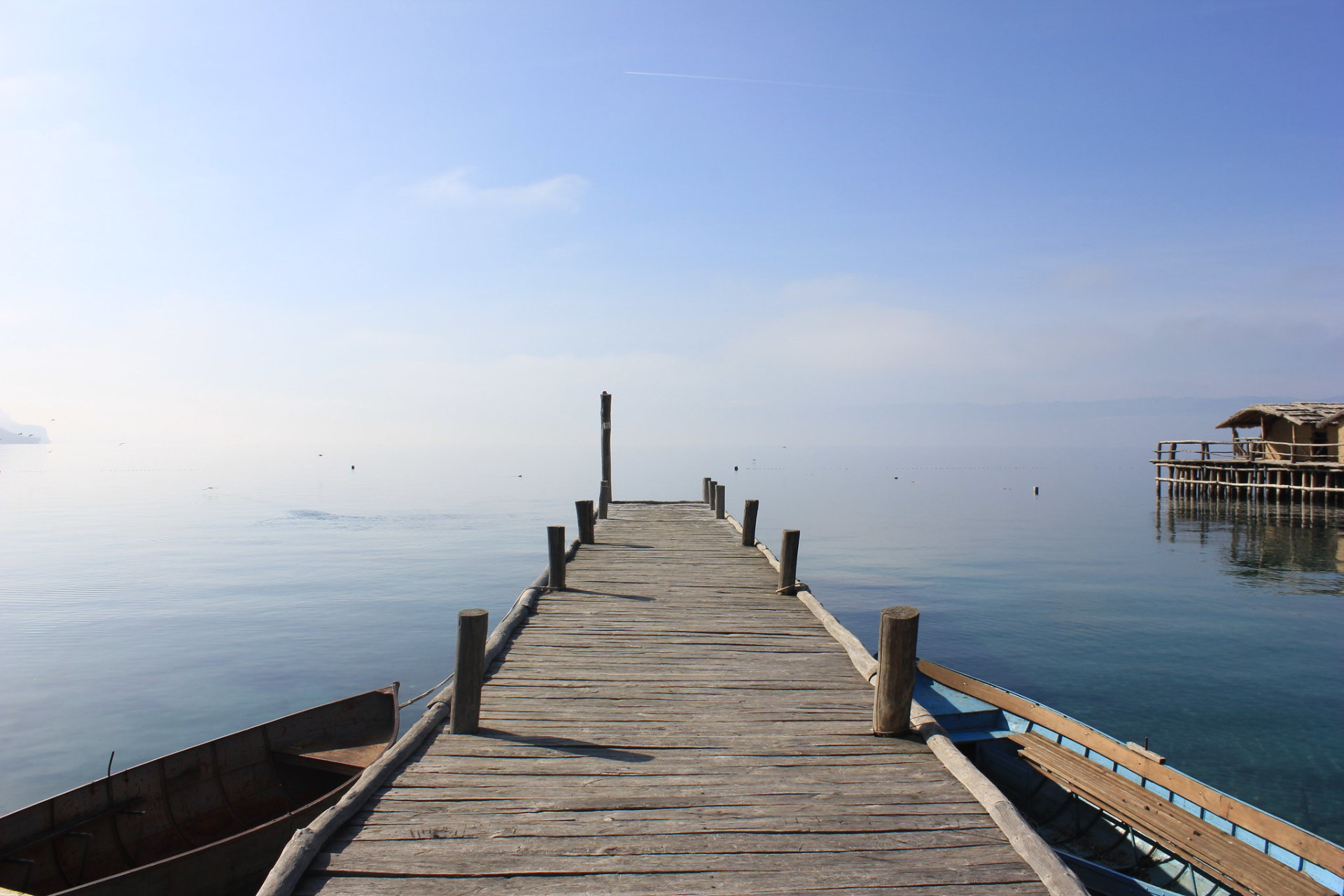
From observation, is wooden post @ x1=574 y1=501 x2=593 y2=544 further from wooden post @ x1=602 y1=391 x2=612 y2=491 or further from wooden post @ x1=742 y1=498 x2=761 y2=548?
wooden post @ x1=602 y1=391 x2=612 y2=491

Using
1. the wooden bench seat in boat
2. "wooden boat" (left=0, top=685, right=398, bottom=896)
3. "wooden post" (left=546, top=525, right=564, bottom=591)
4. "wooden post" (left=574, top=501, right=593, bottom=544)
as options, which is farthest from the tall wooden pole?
the wooden bench seat in boat

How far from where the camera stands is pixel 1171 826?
831cm

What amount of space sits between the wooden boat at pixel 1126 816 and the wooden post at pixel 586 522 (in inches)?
286

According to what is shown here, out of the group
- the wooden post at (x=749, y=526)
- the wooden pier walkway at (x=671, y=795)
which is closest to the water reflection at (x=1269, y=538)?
the wooden post at (x=749, y=526)

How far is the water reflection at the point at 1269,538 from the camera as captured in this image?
98.3ft

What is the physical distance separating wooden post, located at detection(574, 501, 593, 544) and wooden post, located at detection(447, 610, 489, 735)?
9.27m

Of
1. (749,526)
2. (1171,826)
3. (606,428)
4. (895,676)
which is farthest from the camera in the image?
(606,428)

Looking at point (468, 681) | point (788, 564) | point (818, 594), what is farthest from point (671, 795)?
point (818, 594)

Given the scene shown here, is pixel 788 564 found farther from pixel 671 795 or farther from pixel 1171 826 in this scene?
pixel 671 795

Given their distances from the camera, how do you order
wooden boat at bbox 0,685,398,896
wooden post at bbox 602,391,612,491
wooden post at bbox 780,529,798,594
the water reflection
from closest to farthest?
wooden boat at bbox 0,685,398,896 → wooden post at bbox 780,529,798,594 → wooden post at bbox 602,391,612,491 → the water reflection

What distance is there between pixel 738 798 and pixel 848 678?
2.91 meters

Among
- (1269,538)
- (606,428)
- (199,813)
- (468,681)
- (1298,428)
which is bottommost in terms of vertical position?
(199,813)

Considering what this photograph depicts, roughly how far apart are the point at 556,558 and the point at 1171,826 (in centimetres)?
829

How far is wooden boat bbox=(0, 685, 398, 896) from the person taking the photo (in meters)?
7.01
